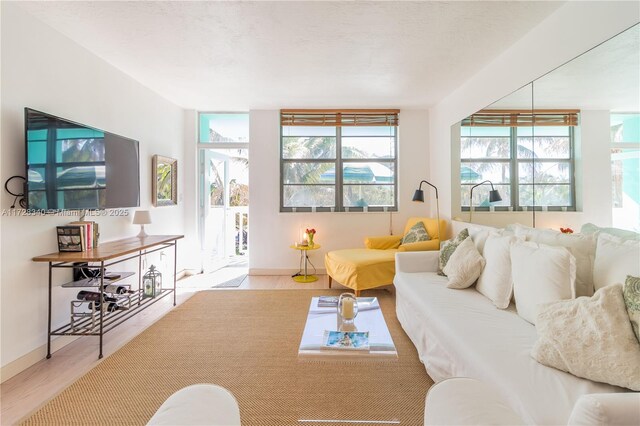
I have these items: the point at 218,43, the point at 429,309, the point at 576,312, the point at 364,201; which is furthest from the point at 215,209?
the point at 576,312

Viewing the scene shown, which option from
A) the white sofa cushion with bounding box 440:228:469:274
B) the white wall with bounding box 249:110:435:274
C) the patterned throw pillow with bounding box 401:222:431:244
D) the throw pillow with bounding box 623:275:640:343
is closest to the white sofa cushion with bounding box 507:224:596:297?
the throw pillow with bounding box 623:275:640:343

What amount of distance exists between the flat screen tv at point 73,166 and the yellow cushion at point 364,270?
2497 millimetres

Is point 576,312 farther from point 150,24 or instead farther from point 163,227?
point 163,227

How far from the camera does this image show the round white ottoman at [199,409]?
2.63ft

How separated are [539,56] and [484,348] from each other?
2.31 m

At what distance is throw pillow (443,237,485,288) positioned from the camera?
2.24 meters

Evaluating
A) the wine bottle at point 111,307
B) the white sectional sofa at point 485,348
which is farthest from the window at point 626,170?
the wine bottle at point 111,307

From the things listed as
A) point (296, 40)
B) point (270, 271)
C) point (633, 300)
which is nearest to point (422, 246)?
point (633, 300)

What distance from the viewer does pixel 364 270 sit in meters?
3.25

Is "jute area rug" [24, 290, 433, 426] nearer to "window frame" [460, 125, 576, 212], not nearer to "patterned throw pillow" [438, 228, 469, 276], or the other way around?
"patterned throw pillow" [438, 228, 469, 276]

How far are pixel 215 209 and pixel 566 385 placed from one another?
483cm

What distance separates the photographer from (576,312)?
48.3 inches

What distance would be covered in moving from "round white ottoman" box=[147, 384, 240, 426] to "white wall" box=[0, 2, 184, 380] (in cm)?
197

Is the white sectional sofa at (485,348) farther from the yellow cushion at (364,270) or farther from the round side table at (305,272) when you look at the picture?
the round side table at (305,272)
